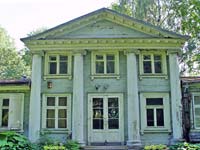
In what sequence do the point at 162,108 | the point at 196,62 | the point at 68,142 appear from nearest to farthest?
the point at 68,142
the point at 162,108
the point at 196,62

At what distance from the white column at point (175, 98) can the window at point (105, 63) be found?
9.04 feet

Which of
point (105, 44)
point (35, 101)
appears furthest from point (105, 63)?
point (35, 101)

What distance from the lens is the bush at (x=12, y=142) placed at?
1236 cm

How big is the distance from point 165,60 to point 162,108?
2444 mm

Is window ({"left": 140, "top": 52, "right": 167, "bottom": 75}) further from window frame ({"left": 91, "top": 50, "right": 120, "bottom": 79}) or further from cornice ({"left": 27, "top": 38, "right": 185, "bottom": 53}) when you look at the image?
window frame ({"left": 91, "top": 50, "right": 120, "bottom": 79})

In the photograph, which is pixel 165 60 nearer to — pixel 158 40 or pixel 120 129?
pixel 158 40

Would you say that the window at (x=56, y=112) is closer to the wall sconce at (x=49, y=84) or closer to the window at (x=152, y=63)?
the wall sconce at (x=49, y=84)

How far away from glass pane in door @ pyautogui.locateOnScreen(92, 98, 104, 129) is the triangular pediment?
3321mm

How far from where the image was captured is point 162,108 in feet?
49.3

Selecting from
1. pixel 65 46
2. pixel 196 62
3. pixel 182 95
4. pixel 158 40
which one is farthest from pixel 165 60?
pixel 196 62

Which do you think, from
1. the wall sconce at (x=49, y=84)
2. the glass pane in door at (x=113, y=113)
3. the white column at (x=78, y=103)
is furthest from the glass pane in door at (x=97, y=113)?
the wall sconce at (x=49, y=84)

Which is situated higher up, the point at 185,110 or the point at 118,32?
the point at 118,32

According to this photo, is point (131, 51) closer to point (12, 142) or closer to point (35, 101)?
point (35, 101)

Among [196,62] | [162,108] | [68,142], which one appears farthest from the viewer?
[196,62]
